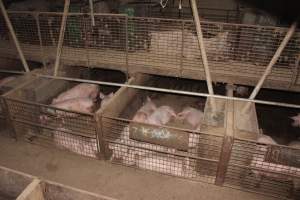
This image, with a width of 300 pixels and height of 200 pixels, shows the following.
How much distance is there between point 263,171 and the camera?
3129 mm

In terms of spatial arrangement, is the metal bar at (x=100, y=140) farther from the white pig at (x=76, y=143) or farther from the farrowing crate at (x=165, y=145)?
the white pig at (x=76, y=143)

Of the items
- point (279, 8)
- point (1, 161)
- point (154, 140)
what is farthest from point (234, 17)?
point (1, 161)

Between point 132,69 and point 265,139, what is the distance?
2668 mm

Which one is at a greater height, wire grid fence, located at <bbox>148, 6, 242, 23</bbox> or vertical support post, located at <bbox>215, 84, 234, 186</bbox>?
wire grid fence, located at <bbox>148, 6, 242, 23</bbox>

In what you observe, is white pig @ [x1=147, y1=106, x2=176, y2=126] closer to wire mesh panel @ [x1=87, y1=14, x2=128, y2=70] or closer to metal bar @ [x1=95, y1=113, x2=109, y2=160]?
metal bar @ [x1=95, y1=113, x2=109, y2=160]

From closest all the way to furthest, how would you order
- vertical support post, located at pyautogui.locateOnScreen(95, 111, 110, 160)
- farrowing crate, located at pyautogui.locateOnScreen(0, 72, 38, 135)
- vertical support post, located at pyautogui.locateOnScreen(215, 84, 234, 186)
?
vertical support post, located at pyautogui.locateOnScreen(215, 84, 234, 186)
vertical support post, located at pyautogui.locateOnScreen(95, 111, 110, 160)
farrowing crate, located at pyautogui.locateOnScreen(0, 72, 38, 135)

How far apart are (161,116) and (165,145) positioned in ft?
3.86

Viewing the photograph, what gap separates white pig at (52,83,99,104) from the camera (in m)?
5.07

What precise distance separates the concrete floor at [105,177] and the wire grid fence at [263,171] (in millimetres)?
138

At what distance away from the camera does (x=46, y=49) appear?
239 inches

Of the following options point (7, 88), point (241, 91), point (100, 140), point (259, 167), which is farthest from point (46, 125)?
point (241, 91)

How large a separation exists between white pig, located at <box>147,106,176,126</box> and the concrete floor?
101cm

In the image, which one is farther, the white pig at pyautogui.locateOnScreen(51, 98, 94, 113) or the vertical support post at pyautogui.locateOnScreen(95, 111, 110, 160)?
the white pig at pyautogui.locateOnScreen(51, 98, 94, 113)

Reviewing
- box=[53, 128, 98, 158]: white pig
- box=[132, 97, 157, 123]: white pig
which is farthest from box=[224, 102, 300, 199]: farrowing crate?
box=[53, 128, 98, 158]: white pig
